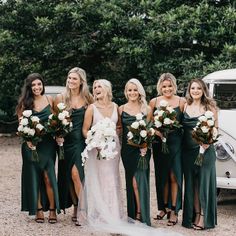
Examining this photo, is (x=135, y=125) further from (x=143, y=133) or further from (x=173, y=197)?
(x=173, y=197)

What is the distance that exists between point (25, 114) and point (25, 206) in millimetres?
1239

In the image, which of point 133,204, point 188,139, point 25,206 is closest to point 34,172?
point 25,206

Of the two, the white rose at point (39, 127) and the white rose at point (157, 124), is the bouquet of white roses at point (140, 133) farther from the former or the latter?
the white rose at point (39, 127)

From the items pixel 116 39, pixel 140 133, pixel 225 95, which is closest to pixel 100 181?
pixel 140 133

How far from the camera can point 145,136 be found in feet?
21.8

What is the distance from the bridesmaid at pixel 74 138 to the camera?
7055 mm

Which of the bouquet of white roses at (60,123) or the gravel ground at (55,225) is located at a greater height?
the bouquet of white roses at (60,123)

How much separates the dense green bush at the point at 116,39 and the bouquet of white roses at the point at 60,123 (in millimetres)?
7025

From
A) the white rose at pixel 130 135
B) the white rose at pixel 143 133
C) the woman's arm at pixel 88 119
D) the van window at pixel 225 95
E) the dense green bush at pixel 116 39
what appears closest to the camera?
the white rose at pixel 143 133

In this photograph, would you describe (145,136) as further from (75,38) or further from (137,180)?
(75,38)

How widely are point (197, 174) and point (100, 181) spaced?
1.23 m

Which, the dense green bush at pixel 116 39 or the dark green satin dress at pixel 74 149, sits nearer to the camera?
the dark green satin dress at pixel 74 149

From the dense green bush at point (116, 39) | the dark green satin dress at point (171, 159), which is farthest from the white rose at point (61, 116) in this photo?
the dense green bush at point (116, 39)

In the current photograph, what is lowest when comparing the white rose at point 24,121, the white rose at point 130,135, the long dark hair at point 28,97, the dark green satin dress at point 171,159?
the dark green satin dress at point 171,159
